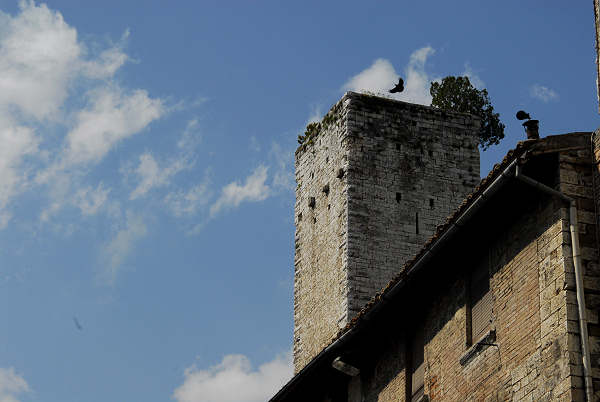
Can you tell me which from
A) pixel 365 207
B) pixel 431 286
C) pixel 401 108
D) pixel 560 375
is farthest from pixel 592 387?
pixel 401 108

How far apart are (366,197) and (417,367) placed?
51.5 feet

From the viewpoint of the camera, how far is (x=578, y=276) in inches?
483

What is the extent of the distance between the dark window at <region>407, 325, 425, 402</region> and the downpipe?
11.1ft

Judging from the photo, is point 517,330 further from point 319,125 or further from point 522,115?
point 319,125

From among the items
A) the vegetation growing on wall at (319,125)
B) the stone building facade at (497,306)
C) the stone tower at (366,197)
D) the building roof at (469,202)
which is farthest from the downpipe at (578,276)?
the vegetation growing on wall at (319,125)

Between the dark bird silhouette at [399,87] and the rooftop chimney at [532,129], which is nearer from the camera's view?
the rooftop chimney at [532,129]

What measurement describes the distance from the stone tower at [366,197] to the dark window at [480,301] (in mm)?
15169

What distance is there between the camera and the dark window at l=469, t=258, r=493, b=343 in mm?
13836

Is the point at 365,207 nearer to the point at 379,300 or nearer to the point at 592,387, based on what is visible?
the point at 379,300

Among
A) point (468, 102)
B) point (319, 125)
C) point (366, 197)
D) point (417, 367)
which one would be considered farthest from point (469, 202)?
point (468, 102)

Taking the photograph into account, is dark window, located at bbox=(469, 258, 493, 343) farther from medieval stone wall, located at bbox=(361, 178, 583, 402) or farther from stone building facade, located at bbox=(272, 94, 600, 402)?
medieval stone wall, located at bbox=(361, 178, 583, 402)

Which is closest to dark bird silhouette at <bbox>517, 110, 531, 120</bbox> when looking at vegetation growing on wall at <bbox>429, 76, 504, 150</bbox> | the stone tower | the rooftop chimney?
the rooftop chimney

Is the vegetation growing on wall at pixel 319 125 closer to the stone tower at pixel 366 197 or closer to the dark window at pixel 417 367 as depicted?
the stone tower at pixel 366 197

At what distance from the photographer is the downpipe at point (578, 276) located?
1179 cm
